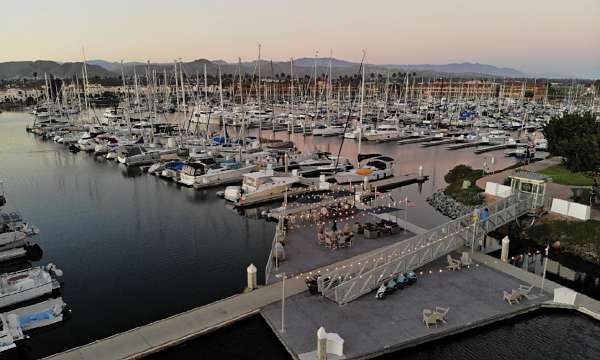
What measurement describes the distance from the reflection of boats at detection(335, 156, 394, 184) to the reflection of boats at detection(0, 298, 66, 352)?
31.2 metres

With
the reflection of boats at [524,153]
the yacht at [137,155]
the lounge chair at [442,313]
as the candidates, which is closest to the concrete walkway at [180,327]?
the lounge chair at [442,313]

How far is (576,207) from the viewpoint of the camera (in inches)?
1160

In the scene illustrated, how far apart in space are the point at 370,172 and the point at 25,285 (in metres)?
33.9

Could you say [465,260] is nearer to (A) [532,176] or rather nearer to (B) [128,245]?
(A) [532,176]

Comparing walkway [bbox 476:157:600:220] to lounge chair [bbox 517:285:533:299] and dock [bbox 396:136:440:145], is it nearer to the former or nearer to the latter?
lounge chair [bbox 517:285:533:299]

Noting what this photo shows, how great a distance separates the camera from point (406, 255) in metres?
22.5

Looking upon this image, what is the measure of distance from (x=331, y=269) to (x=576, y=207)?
18.4m

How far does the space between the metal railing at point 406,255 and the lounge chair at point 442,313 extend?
3.28 m

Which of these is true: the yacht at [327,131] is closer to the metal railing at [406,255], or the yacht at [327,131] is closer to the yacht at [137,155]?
the yacht at [137,155]

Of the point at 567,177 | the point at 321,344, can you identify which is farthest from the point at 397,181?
the point at 321,344

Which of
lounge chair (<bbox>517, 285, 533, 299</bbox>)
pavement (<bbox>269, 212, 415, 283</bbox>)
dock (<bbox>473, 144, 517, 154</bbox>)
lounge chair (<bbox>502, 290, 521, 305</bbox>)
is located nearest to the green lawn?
pavement (<bbox>269, 212, 415, 283</bbox>)

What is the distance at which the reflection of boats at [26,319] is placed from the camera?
18002 mm

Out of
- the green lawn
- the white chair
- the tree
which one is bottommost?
the white chair

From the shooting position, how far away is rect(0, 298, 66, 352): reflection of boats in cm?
1800
